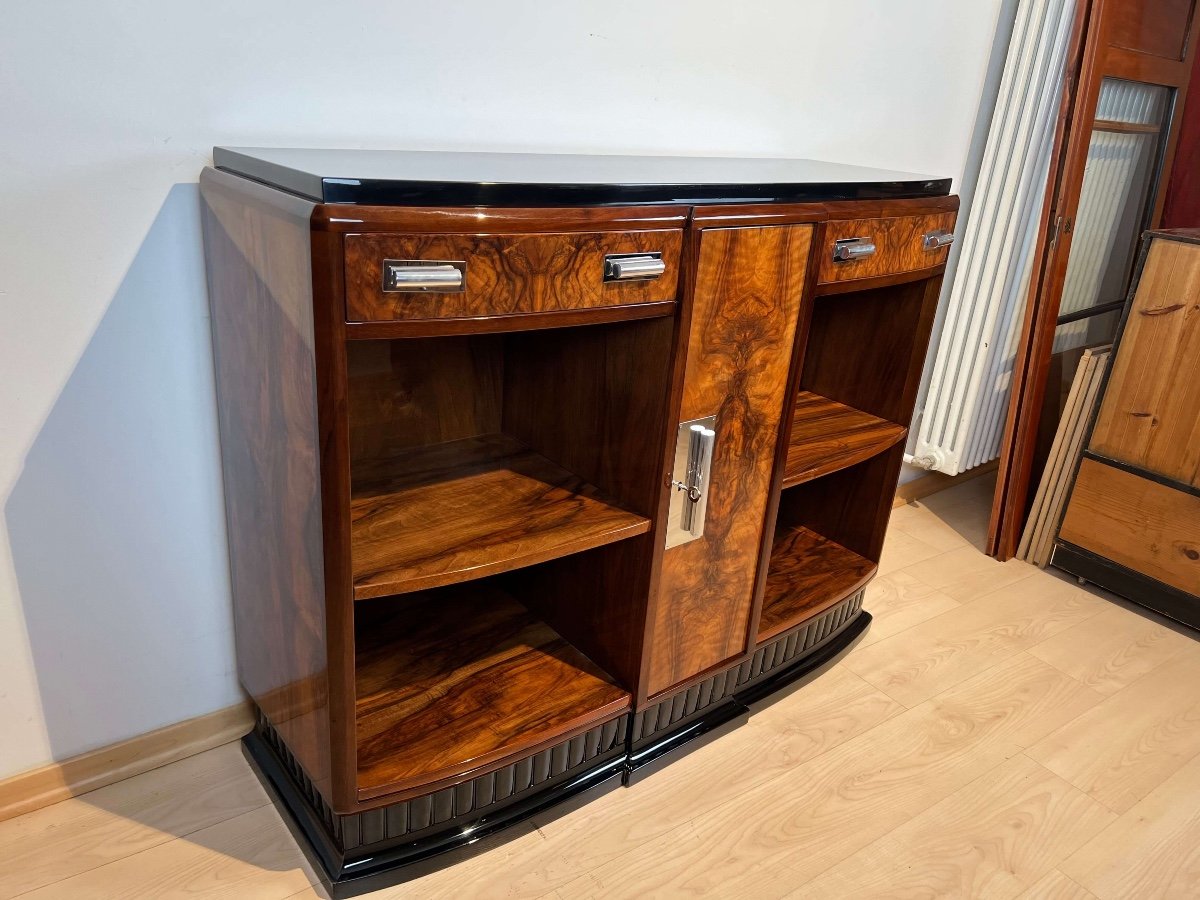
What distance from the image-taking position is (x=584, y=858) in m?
1.32

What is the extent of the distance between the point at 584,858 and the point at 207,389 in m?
0.88

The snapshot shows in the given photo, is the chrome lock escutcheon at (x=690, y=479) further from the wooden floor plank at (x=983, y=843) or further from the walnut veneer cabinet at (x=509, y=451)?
the wooden floor plank at (x=983, y=843)

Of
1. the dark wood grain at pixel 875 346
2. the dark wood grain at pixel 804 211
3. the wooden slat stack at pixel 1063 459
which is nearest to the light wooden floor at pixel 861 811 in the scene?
the wooden slat stack at pixel 1063 459

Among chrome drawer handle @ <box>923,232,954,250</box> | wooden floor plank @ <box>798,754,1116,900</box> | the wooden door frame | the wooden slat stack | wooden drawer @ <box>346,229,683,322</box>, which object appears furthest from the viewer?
the wooden slat stack

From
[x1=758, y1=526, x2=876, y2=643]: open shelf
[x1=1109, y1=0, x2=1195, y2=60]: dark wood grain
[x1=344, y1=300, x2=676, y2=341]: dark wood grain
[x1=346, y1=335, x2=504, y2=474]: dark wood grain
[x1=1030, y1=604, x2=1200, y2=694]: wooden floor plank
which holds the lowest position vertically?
[x1=1030, y1=604, x2=1200, y2=694]: wooden floor plank

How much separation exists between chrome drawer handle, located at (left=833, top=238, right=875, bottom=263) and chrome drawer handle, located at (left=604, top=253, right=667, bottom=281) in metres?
0.37

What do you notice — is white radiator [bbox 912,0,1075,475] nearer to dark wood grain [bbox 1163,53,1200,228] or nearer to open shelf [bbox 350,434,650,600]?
dark wood grain [bbox 1163,53,1200,228]

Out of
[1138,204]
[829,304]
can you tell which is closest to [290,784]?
[829,304]

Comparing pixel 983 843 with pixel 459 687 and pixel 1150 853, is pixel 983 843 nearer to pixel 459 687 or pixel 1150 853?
pixel 1150 853

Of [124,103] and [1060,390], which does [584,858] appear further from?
[1060,390]

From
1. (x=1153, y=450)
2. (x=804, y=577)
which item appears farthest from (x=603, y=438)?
(x=1153, y=450)

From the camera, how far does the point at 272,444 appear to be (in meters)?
1.12

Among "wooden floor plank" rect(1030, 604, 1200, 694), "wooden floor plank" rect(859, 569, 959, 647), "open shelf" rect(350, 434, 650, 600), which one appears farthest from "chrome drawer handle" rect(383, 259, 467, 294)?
"wooden floor plank" rect(1030, 604, 1200, 694)

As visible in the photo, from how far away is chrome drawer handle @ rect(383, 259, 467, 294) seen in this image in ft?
3.06
